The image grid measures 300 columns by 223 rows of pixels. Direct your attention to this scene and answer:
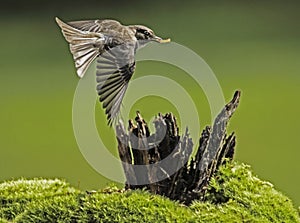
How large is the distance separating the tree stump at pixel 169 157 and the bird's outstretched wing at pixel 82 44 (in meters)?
0.11

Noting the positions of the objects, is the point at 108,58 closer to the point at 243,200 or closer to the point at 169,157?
the point at 169,157

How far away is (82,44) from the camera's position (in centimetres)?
113

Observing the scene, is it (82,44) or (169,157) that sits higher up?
(82,44)

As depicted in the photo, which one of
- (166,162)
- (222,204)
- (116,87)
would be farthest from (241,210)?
(116,87)

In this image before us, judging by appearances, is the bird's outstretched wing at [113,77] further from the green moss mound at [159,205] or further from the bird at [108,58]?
the green moss mound at [159,205]

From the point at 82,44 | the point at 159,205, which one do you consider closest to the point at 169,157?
the point at 159,205

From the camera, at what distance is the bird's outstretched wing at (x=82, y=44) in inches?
44.1

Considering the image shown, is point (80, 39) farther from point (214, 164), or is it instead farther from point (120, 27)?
point (214, 164)

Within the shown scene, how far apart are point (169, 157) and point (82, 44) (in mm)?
220

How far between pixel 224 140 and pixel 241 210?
124 mm

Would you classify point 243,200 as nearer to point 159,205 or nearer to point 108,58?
point 159,205

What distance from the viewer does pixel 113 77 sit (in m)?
1.15

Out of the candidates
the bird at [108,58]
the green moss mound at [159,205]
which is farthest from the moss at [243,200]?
the bird at [108,58]

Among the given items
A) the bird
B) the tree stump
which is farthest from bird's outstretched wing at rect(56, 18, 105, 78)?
the tree stump
